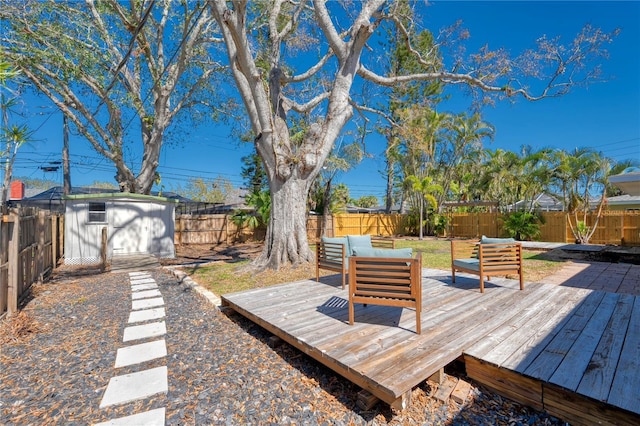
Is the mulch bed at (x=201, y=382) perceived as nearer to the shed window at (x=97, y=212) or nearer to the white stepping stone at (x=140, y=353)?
Answer: the white stepping stone at (x=140, y=353)

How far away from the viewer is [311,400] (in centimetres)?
224

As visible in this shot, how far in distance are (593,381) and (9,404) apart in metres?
4.33

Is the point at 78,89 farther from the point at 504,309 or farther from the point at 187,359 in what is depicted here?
the point at 504,309

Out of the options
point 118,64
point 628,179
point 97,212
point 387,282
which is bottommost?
point 387,282

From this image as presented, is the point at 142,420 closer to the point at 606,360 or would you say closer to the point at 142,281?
the point at 606,360

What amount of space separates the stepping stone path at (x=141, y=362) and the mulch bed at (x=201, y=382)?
2.6 inches

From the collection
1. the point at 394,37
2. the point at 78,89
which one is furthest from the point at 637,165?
the point at 78,89

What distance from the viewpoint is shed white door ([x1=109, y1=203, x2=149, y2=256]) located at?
31.6 ft

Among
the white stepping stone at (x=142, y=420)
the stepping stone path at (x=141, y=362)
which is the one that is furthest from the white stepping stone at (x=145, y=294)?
the white stepping stone at (x=142, y=420)

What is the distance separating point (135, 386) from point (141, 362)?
465 millimetres

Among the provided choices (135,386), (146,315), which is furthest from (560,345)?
(146,315)

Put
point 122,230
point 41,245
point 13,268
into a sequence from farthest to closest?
point 122,230
point 41,245
point 13,268

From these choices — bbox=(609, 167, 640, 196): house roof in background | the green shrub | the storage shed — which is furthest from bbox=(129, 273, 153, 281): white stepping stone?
the green shrub

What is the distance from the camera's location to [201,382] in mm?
2439
